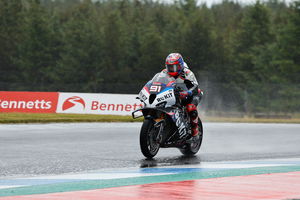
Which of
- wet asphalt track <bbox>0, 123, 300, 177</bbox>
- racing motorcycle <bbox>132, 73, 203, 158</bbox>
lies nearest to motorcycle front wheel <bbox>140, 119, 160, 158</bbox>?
racing motorcycle <bbox>132, 73, 203, 158</bbox>

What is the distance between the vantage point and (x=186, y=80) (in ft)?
39.7

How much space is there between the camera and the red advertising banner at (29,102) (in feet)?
107

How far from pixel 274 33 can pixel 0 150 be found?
7404cm

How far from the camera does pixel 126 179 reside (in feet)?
28.8

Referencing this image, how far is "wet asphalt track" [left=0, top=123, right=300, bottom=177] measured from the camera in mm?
10750

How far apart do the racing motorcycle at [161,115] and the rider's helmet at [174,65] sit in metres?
0.13

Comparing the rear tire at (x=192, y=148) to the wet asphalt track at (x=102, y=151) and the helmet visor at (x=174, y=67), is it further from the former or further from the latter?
the helmet visor at (x=174, y=67)

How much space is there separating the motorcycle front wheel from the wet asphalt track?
0.18 metres

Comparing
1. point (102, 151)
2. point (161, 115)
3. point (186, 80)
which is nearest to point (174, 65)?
point (186, 80)

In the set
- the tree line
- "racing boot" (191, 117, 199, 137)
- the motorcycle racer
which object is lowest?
"racing boot" (191, 117, 199, 137)

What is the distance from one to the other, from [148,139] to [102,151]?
2204 millimetres

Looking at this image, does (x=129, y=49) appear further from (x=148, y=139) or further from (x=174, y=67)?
(x=148, y=139)

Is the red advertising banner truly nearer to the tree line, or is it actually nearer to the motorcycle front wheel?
the motorcycle front wheel

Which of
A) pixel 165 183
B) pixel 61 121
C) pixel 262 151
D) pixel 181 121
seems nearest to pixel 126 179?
pixel 165 183
